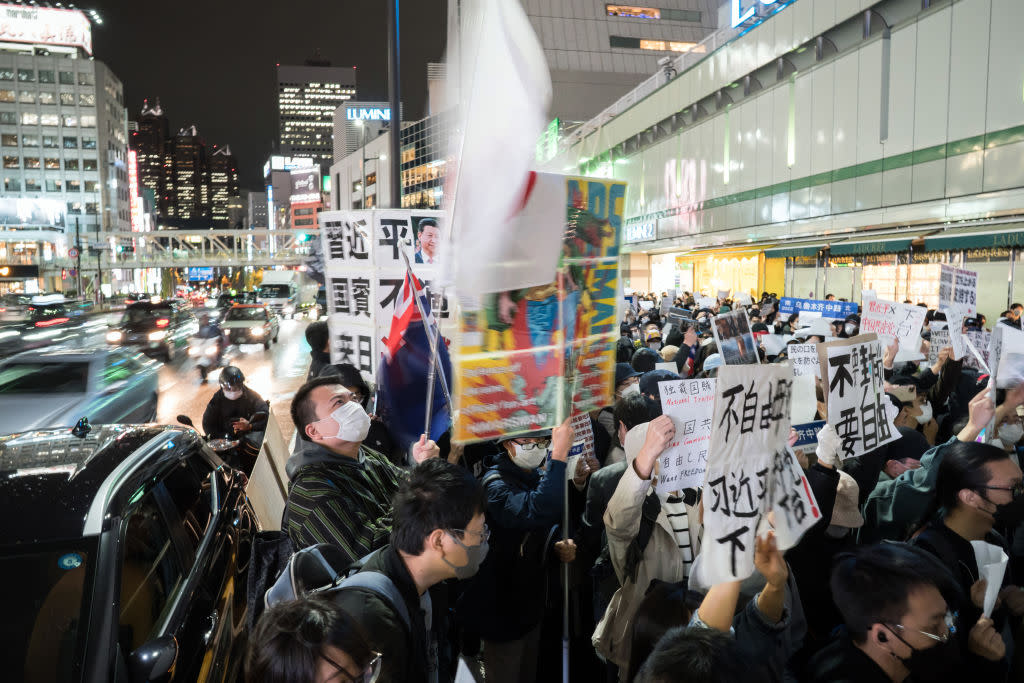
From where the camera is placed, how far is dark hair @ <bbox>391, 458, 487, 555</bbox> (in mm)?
2477

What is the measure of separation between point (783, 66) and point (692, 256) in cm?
1320

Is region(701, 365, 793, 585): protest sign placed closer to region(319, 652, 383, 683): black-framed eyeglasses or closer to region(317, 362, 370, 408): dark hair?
region(319, 652, 383, 683): black-framed eyeglasses

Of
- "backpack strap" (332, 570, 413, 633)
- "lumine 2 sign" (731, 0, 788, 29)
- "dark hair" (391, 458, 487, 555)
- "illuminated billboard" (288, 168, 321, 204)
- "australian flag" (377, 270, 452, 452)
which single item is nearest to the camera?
"backpack strap" (332, 570, 413, 633)

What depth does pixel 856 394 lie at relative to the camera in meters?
4.06

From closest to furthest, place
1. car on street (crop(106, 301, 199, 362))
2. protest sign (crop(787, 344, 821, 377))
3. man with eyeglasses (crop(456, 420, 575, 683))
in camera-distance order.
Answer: man with eyeglasses (crop(456, 420, 575, 683))
protest sign (crop(787, 344, 821, 377))
car on street (crop(106, 301, 199, 362))

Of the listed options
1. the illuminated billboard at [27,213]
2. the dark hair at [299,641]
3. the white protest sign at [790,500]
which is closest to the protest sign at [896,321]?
the white protest sign at [790,500]

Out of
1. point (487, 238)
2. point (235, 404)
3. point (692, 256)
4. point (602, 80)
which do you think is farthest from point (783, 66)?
point (602, 80)

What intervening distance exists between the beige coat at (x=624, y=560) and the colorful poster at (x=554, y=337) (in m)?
0.65

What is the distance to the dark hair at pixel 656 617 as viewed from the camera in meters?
2.73

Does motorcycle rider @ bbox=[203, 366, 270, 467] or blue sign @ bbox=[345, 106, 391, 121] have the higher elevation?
blue sign @ bbox=[345, 106, 391, 121]

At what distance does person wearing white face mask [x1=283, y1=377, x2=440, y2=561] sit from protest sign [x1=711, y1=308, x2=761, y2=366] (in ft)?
5.21

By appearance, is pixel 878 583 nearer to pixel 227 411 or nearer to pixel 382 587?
pixel 382 587

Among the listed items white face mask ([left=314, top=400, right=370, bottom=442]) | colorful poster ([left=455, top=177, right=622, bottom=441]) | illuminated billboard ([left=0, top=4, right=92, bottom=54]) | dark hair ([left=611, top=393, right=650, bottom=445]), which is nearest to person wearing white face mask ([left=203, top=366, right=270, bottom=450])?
white face mask ([left=314, top=400, right=370, bottom=442])

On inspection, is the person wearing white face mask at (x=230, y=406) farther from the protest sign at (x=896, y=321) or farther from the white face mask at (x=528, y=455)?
the protest sign at (x=896, y=321)
